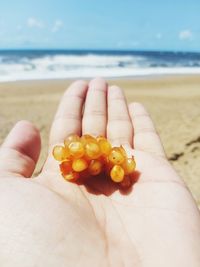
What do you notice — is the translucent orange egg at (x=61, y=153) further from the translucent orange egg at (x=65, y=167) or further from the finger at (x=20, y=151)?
the finger at (x=20, y=151)

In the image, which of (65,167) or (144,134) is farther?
(144,134)

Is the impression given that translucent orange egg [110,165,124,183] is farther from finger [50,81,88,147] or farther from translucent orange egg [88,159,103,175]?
finger [50,81,88,147]

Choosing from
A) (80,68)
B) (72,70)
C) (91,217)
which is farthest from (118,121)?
(80,68)

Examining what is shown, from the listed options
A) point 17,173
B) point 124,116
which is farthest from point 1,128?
point 17,173

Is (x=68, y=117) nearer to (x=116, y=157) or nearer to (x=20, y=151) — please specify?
(x=20, y=151)

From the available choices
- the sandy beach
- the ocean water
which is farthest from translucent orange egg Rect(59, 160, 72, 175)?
the ocean water

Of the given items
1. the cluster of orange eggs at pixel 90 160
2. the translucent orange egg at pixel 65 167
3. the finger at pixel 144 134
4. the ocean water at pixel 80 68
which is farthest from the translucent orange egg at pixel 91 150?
the ocean water at pixel 80 68
